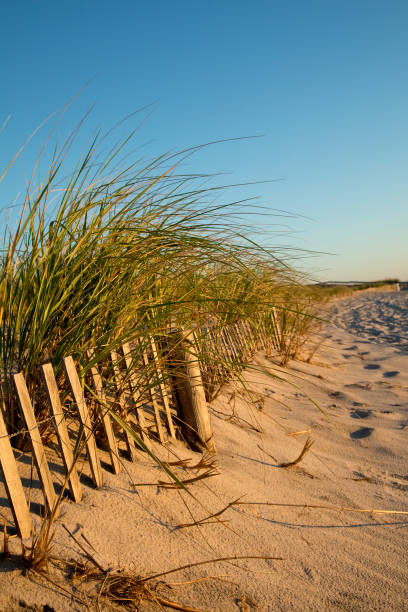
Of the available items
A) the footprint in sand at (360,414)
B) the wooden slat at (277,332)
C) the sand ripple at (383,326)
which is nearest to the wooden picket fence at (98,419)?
the footprint in sand at (360,414)

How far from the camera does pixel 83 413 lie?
149 centimetres

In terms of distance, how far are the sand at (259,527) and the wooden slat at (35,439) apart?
11 centimetres

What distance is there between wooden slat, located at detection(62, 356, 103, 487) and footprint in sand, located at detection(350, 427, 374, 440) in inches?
74.7

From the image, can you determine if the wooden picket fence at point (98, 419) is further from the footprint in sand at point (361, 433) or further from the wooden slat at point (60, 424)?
the footprint in sand at point (361, 433)

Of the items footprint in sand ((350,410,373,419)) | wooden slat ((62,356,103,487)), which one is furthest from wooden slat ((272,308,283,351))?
wooden slat ((62,356,103,487))

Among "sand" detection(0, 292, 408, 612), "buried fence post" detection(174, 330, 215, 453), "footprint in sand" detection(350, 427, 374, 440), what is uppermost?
"buried fence post" detection(174, 330, 215, 453)

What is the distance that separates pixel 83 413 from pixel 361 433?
2.15 metres

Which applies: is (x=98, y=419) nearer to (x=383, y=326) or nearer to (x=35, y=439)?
(x=35, y=439)

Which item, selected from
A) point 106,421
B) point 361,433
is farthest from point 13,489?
point 361,433

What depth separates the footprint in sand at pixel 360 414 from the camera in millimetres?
3322

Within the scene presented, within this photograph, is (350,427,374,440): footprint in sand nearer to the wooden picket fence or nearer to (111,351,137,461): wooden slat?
the wooden picket fence

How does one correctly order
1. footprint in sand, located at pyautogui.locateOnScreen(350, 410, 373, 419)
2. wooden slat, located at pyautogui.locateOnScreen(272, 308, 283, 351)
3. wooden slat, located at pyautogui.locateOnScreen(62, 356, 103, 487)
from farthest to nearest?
1. wooden slat, located at pyautogui.locateOnScreen(272, 308, 283, 351)
2. footprint in sand, located at pyautogui.locateOnScreen(350, 410, 373, 419)
3. wooden slat, located at pyautogui.locateOnScreen(62, 356, 103, 487)

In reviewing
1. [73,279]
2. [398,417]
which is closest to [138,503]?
[73,279]

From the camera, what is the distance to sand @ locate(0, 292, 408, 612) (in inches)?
53.1
